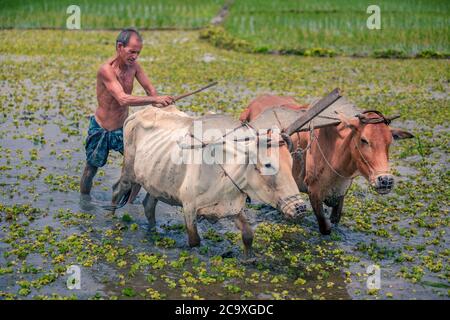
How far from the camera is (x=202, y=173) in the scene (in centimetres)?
709

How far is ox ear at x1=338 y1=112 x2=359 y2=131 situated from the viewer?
24.4ft

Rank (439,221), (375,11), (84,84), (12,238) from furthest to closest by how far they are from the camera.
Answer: (375,11) < (84,84) < (439,221) < (12,238)

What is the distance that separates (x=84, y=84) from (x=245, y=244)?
967cm

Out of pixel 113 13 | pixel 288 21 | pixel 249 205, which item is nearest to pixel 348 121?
pixel 249 205

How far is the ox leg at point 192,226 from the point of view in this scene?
721cm

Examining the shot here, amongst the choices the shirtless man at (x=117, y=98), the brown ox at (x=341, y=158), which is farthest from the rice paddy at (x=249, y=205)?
the shirtless man at (x=117, y=98)

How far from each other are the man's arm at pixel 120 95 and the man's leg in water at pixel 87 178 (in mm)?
1358

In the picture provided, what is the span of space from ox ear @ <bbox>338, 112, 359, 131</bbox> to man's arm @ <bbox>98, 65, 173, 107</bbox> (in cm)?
187

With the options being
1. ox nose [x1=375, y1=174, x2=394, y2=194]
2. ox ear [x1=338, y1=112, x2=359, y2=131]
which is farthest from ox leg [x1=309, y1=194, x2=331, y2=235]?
ox nose [x1=375, y1=174, x2=394, y2=194]

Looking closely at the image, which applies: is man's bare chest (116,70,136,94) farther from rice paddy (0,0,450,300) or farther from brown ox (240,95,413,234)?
brown ox (240,95,413,234)

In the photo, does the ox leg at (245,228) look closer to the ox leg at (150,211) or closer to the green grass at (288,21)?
the ox leg at (150,211)
